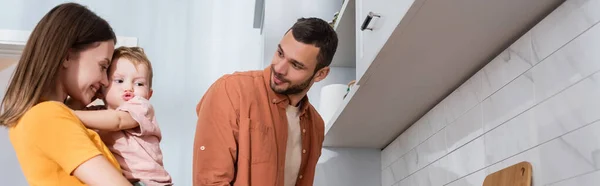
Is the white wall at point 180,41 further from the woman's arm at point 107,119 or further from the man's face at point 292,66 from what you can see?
the woman's arm at point 107,119

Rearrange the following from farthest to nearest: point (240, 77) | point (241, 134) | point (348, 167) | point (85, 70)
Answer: point (348, 167) → point (240, 77) → point (241, 134) → point (85, 70)

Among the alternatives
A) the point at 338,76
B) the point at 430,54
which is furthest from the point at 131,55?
the point at 338,76

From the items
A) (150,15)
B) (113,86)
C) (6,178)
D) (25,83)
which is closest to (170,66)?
(150,15)

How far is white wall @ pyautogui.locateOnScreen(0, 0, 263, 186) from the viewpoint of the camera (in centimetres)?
246

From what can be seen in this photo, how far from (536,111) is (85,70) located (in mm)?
830

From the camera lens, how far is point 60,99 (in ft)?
3.72

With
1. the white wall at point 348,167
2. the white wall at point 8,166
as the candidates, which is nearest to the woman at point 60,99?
the white wall at point 348,167

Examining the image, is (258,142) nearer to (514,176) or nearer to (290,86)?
(290,86)

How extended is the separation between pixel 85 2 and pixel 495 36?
173 centimetres

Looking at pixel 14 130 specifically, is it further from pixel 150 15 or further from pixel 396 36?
pixel 150 15

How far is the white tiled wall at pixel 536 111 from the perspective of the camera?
108 centimetres

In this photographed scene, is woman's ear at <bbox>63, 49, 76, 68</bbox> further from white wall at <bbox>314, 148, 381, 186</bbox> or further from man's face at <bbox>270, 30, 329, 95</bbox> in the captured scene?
white wall at <bbox>314, 148, 381, 186</bbox>

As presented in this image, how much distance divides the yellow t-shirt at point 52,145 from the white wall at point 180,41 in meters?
1.36

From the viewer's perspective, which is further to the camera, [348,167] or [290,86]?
[348,167]
